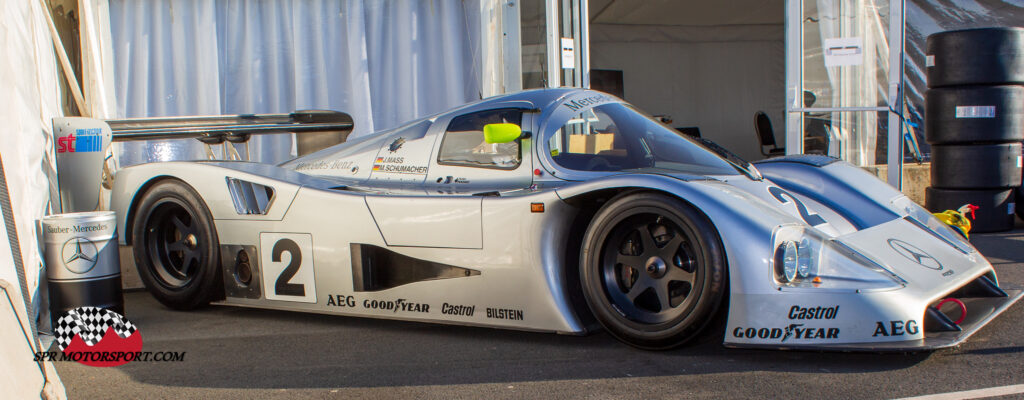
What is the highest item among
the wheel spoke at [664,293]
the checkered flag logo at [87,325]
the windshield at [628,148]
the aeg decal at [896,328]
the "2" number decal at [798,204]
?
the windshield at [628,148]

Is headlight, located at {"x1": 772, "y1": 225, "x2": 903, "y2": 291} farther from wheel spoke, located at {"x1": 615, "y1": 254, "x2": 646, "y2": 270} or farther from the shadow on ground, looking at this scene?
wheel spoke, located at {"x1": 615, "y1": 254, "x2": 646, "y2": 270}

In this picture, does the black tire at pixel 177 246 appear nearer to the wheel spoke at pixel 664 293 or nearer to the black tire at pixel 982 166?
the wheel spoke at pixel 664 293

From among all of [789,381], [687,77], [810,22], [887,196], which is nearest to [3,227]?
[789,381]

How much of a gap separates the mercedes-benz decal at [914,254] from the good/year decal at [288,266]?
2761mm

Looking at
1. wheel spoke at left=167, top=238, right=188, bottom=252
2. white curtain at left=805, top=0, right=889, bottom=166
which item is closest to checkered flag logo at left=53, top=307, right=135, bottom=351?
wheel spoke at left=167, top=238, right=188, bottom=252

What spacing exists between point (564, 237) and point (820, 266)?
3.47 ft

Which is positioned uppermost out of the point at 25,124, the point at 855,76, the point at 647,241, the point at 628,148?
the point at 855,76

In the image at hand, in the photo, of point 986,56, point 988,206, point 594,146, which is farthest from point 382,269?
point 986,56

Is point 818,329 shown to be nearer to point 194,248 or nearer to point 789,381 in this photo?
point 789,381

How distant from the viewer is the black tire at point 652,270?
3.19 metres

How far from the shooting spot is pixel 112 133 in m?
5.14

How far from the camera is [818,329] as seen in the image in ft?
10.1

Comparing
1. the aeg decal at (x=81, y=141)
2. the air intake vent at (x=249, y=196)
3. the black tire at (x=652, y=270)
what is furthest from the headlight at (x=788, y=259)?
the aeg decal at (x=81, y=141)

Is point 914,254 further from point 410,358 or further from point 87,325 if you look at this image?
point 87,325
